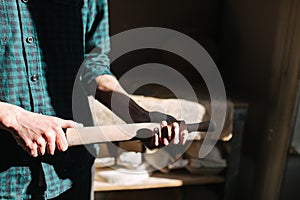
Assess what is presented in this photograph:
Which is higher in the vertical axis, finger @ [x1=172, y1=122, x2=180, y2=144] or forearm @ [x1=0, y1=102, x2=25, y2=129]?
forearm @ [x1=0, y1=102, x2=25, y2=129]

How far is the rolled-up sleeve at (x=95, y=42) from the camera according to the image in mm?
764

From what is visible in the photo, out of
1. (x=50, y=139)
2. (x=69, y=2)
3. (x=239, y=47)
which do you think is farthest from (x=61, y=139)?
(x=239, y=47)

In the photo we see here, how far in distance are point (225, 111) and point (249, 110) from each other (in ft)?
0.63

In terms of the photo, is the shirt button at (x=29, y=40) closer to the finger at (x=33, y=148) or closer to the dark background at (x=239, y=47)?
the finger at (x=33, y=148)

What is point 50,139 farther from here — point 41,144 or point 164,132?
point 164,132

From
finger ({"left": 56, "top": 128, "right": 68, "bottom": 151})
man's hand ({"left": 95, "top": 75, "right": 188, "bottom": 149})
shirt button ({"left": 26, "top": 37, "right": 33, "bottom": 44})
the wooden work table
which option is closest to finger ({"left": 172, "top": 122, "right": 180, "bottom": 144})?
man's hand ({"left": 95, "top": 75, "right": 188, "bottom": 149})

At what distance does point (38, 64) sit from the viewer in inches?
26.7

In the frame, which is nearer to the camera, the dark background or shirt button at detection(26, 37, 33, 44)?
shirt button at detection(26, 37, 33, 44)

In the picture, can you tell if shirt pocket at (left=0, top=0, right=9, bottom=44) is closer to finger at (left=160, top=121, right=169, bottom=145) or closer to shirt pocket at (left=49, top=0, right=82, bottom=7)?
shirt pocket at (left=49, top=0, right=82, bottom=7)

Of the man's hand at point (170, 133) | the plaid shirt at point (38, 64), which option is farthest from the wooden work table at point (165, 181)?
the man's hand at point (170, 133)

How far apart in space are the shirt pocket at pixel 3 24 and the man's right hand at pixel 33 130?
0.13 metres

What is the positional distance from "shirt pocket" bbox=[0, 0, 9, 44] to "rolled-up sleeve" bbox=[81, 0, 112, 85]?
161 millimetres

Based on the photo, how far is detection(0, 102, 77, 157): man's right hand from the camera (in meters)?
0.56

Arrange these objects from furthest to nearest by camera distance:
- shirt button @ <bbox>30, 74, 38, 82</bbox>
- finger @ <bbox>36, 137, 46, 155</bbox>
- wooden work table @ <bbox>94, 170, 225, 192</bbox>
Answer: wooden work table @ <bbox>94, 170, 225, 192</bbox>
shirt button @ <bbox>30, 74, 38, 82</bbox>
finger @ <bbox>36, 137, 46, 155</bbox>
